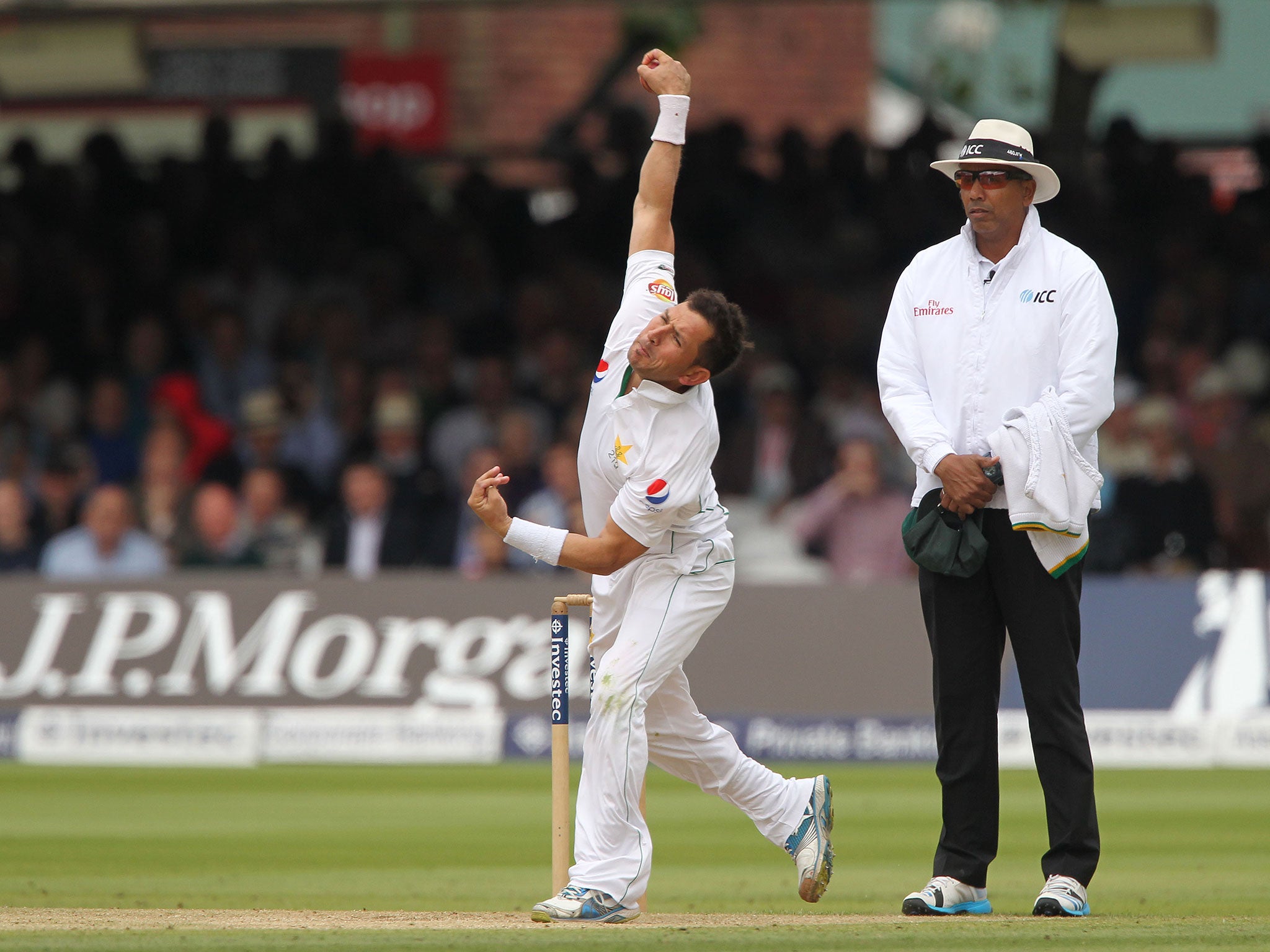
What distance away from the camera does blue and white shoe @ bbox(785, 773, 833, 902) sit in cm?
670

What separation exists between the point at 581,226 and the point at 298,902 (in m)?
10.5

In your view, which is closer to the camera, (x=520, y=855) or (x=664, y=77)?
(x=664, y=77)

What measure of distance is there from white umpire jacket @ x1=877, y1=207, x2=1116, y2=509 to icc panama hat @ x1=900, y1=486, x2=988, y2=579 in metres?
0.11

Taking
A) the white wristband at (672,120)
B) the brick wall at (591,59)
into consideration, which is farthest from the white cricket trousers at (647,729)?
the brick wall at (591,59)

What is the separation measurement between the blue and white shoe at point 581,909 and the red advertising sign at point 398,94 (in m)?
18.3

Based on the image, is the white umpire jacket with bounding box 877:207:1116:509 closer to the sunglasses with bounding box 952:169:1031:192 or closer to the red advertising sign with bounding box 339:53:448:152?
the sunglasses with bounding box 952:169:1031:192

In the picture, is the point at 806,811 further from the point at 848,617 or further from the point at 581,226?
the point at 581,226

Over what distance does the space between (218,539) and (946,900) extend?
8.72 m

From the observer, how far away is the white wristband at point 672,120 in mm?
6727

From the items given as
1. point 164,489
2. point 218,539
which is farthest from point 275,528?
point 164,489

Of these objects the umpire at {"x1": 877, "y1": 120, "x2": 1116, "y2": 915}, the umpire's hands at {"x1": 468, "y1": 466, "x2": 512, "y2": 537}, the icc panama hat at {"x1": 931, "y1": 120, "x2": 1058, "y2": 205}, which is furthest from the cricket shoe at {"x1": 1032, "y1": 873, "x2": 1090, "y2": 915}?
the icc panama hat at {"x1": 931, "y1": 120, "x2": 1058, "y2": 205}

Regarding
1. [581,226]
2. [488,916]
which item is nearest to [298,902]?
[488,916]

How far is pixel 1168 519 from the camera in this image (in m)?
13.5

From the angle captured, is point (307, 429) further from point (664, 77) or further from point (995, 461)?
point (995, 461)
